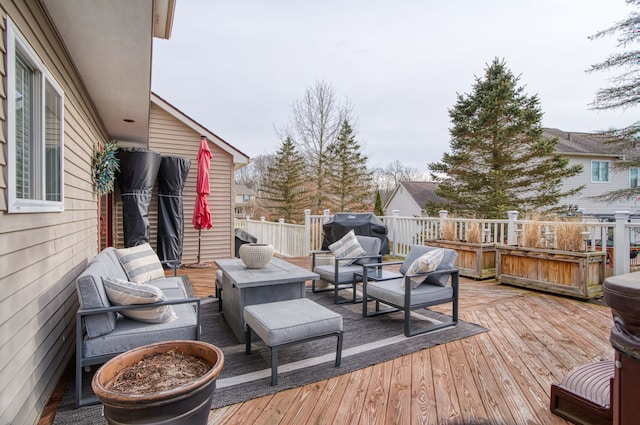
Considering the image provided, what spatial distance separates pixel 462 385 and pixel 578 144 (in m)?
18.2

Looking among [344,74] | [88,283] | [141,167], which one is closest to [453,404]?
[88,283]

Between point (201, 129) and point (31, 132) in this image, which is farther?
point (201, 129)

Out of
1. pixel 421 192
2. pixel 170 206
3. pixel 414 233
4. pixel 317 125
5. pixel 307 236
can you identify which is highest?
pixel 317 125

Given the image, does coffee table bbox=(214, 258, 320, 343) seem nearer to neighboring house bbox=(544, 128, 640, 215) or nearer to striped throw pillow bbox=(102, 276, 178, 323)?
striped throw pillow bbox=(102, 276, 178, 323)

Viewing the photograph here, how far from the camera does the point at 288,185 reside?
17141 millimetres

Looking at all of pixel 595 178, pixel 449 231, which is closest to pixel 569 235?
pixel 449 231

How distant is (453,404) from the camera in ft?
7.13

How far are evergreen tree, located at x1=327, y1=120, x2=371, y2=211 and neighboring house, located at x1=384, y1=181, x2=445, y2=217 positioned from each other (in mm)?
3510

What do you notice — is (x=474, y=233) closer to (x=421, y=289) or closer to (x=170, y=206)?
(x=421, y=289)

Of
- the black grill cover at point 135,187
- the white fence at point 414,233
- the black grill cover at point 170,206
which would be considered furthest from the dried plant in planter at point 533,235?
the black grill cover at point 135,187

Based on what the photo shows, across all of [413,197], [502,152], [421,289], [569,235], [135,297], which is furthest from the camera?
[413,197]

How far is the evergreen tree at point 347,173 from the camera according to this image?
51.5 feet

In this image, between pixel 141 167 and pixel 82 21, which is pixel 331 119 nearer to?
pixel 141 167

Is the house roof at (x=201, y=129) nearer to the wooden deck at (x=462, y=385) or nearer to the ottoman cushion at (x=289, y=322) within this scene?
the wooden deck at (x=462, y=385)
